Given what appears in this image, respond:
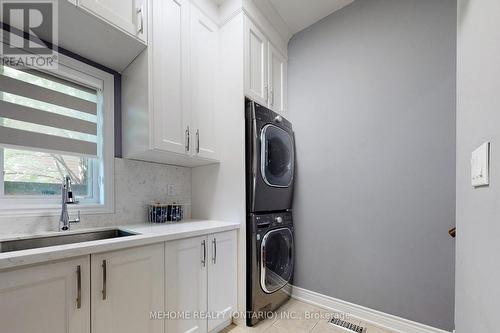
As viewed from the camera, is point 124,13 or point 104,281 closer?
point 104,281

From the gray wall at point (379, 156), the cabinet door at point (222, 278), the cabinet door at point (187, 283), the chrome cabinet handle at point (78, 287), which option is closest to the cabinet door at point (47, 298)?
the chrome cabinet handle at point (78, 287)

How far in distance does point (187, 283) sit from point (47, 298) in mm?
715

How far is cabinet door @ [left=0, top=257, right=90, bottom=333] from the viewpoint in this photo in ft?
2.79

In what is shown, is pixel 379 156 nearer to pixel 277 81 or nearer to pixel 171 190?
pixel 277 81

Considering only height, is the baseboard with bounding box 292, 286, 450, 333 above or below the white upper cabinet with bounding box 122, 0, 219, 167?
below

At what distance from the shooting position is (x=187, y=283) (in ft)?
4.79

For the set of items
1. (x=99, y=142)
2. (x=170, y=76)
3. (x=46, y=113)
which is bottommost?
(x=99, y=142)

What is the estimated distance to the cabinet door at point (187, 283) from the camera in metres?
1.37

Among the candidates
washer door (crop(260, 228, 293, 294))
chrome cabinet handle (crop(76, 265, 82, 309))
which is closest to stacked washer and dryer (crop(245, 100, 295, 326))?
washer door (crop(260, 228, 293, 294))

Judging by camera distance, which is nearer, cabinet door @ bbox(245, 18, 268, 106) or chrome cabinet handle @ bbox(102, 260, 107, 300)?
chrome cabinet handle @ bbox(102, 260, 107, 300)

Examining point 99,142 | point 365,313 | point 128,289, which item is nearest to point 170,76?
point 99,142

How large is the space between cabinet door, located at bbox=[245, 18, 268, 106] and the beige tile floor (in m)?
1.89

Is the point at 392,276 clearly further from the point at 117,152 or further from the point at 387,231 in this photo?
the point at 117,152

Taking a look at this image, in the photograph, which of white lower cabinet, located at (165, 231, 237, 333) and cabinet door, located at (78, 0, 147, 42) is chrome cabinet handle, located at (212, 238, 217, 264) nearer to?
white lower cabinet, located at (165, 231, 237, 333)
